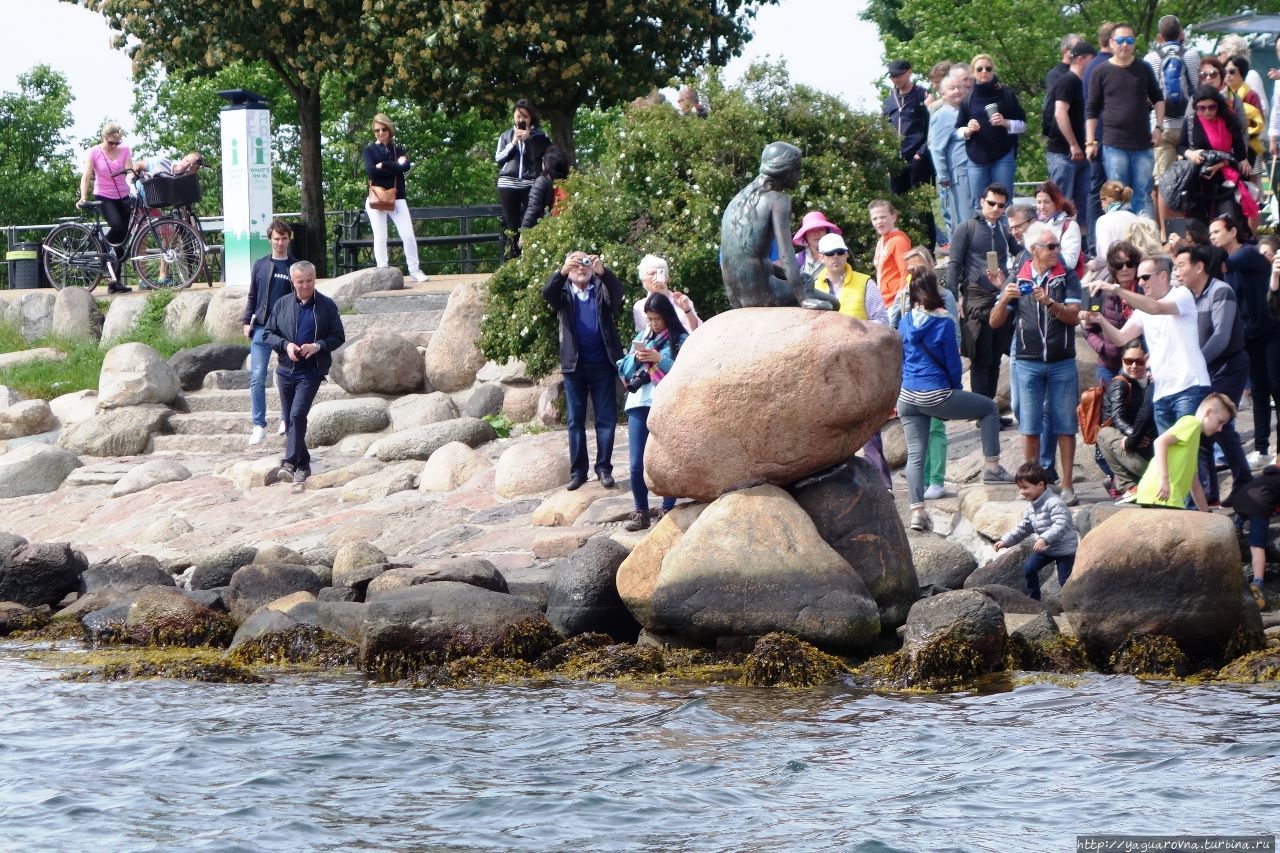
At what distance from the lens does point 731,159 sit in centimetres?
1720

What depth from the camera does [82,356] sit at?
22.1m

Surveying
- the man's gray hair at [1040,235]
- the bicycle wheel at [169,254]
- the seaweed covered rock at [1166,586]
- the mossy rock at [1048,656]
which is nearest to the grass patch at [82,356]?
the bicycle wheel at [169,254]

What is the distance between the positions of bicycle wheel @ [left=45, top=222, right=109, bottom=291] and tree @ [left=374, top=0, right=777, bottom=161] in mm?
4322

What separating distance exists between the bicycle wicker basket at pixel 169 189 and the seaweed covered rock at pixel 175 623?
377 inches

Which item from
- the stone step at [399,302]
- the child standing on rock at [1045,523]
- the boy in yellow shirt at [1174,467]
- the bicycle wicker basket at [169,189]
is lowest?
the child standing on rock at [1045,523]

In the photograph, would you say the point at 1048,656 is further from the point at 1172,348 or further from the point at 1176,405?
the point at 1172,348

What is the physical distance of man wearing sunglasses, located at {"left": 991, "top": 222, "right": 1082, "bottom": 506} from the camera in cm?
1286

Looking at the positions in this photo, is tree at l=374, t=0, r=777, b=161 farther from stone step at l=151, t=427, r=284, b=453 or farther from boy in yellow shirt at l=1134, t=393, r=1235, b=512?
boy in yellow shirt at l=1134, t=393, r=1235, b=512

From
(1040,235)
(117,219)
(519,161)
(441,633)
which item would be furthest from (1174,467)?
(117,219)

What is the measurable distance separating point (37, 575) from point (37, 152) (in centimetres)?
3868

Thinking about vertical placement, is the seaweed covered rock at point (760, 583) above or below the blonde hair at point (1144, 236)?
below

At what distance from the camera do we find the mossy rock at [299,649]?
477 inches

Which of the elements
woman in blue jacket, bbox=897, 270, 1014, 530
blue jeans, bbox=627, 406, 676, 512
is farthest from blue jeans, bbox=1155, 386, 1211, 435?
blue jeans, bbox=627, 406, 676, 512

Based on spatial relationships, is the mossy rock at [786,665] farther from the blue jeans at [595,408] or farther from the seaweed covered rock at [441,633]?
the blue jeans at [595,408]
